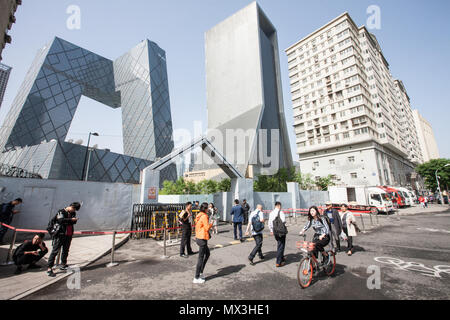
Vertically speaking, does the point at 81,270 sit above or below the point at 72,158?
below

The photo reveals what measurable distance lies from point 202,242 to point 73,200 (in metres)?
9.77

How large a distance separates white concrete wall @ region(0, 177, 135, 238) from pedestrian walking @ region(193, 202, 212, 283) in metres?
8.45

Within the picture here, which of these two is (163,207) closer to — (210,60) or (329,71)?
(329,71)

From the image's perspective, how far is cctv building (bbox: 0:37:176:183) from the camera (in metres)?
47.0

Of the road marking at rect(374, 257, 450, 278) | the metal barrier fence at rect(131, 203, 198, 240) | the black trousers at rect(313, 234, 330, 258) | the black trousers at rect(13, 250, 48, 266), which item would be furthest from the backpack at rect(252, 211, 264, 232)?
the black trousers at rect(13, 250, 48, 266)

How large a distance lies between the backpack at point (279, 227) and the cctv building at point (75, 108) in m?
54.0

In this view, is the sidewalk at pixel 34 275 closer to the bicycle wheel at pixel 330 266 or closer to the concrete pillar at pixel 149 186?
the concrete pillar at pixel 149 186

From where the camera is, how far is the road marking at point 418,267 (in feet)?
15.8

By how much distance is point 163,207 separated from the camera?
37.0 feet

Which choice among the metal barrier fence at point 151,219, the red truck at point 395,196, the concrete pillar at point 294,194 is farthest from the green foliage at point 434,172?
the metal barrier fence at point 151,219
